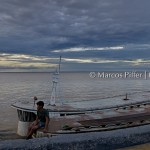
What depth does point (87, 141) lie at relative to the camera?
6.10 meters

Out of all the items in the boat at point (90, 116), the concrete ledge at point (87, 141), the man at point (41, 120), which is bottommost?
the boat at point (90, 116)

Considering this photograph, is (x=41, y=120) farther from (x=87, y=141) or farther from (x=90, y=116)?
(x=90, y=116)

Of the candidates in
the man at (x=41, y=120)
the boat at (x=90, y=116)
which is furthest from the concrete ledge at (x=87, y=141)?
the boat at (x=90, y=116)

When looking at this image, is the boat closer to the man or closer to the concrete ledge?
the man

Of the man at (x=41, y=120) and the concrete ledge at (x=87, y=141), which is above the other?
the concrete ledge at (x=87, y=141)

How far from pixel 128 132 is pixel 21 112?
94.2 ft

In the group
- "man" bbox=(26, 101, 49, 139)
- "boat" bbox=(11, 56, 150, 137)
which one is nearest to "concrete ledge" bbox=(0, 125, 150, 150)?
"man" bbox=(26, 101, 49, 139)

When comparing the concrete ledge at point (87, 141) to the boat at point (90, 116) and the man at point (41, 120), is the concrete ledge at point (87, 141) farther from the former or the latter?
the boat at point (90, 116)

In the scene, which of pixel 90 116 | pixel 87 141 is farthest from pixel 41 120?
pixel 90 116

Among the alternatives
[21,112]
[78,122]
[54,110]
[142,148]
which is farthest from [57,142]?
[21,112]

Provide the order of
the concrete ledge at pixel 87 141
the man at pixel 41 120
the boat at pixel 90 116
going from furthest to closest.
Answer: the boat at pixel 90 116 < the man at pixel 41 120 < the concrete ledge at pixel 87 141

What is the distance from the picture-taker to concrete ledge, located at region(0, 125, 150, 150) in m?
5.73

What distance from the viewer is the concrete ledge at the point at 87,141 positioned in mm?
5734

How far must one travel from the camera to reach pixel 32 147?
566cm
